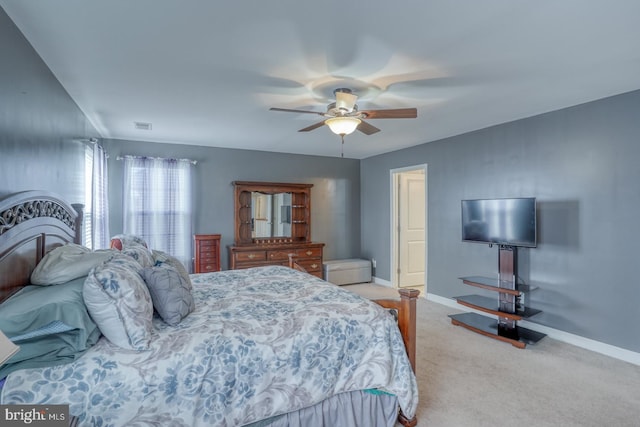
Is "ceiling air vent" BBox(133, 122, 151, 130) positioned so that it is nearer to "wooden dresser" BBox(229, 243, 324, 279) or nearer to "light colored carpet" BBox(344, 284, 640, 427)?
"wooden dresser" BBox(229, 243, 324, 279)

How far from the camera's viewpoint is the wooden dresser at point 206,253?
4.91 meters

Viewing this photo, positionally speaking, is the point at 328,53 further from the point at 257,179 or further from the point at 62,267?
the point at 257,179

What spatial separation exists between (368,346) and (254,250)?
3457 mm

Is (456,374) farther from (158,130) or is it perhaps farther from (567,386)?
(158,130)

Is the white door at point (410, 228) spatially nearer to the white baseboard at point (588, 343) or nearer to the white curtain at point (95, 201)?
the white baseboard at point (588, 343)

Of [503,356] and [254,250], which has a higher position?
[254,250]

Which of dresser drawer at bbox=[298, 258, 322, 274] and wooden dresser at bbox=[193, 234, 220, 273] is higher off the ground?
wooden dresser at bbox=[193, 234, 220, 273]

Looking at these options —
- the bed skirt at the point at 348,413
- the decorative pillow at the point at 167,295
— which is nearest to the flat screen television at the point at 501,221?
the bed skirt at the point at 348,413

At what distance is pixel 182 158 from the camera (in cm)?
510

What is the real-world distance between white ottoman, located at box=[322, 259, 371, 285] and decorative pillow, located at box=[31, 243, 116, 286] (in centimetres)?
423

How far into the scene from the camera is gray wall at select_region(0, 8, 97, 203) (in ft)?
5.67

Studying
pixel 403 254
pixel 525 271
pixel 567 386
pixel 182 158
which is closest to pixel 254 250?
pixel 182 158

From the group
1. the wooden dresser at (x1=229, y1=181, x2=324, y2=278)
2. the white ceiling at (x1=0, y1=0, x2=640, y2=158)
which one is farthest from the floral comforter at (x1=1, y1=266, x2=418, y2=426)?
the wooden dresser at (x1=229, y1=181, x2=324, y2=278)

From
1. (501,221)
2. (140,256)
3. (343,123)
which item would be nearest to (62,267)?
(140,256)
